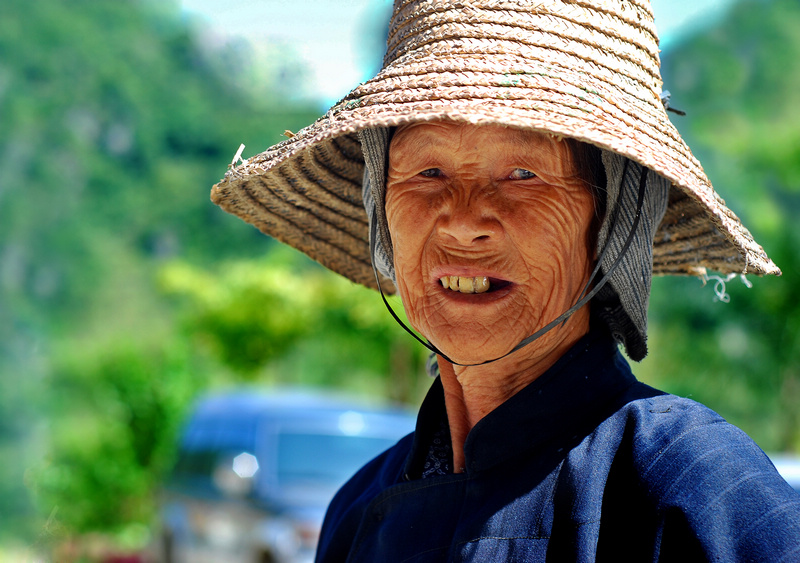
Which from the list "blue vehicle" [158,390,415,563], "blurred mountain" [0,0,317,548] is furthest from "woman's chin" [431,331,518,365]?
"blurred mountain" [0,0,317,548]

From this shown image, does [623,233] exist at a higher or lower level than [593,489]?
higher

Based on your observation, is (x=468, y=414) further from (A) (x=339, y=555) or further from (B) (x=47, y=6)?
(B) (x=47, y=6)

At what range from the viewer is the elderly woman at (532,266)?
1.34m

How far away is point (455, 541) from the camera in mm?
1448

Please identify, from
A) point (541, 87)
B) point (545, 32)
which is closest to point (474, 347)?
point (541, 87)

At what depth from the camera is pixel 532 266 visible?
5.14 feet

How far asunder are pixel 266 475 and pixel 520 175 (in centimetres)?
533

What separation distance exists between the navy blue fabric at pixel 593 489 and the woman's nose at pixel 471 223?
0.27 m

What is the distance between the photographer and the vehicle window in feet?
21.2

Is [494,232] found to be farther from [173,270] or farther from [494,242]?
[173,270]

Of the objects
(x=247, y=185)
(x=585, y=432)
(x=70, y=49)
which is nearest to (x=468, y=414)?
(x=585, y=432)

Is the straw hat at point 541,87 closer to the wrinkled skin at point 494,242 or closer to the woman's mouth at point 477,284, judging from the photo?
the wrinkled skin at point 494,242

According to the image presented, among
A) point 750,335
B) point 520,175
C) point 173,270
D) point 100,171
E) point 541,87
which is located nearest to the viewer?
point 541,87

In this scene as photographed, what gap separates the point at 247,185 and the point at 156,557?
275 inches
